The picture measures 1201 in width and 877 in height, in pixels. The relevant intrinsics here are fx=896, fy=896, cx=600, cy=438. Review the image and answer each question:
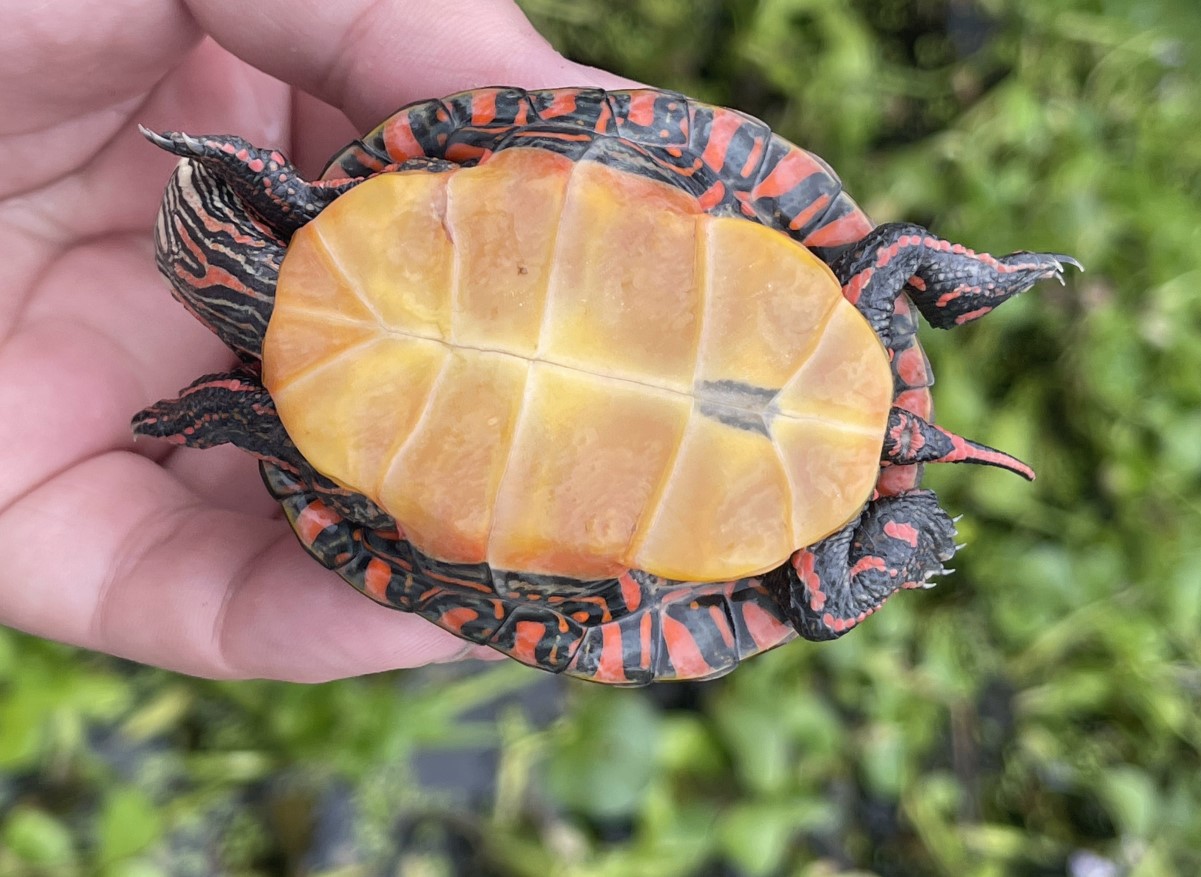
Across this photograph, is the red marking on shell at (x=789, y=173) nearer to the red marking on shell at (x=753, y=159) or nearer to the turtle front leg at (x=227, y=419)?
the red marking on shell at (x=753, y=159)

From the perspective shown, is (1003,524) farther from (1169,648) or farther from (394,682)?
(394,682)

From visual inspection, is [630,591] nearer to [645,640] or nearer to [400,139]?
[645,640]

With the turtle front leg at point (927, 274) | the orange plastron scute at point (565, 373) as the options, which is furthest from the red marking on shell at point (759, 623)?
the turtle front leg at point (927, 274)

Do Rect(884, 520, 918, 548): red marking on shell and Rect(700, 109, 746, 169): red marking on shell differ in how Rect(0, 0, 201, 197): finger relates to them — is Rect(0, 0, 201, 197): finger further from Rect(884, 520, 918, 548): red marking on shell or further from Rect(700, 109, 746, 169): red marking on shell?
Rect(884, 520, 918, 548): red marking on shell

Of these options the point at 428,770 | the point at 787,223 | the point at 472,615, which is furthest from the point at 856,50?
the point at 428,770

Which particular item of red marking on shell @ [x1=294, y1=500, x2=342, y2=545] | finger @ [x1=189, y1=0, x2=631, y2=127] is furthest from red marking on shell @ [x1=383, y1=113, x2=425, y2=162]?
red marking on shell @ [x1=294, y1=500, x2=342, y2=545]

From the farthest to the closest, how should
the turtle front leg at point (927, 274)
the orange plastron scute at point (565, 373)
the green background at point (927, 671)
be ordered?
the green background at point (927, 671), the turtle front leg at point (927, 274), the orange plastron scute at point (565, 373)

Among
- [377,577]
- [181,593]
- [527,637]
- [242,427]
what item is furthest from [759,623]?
[181,593]
